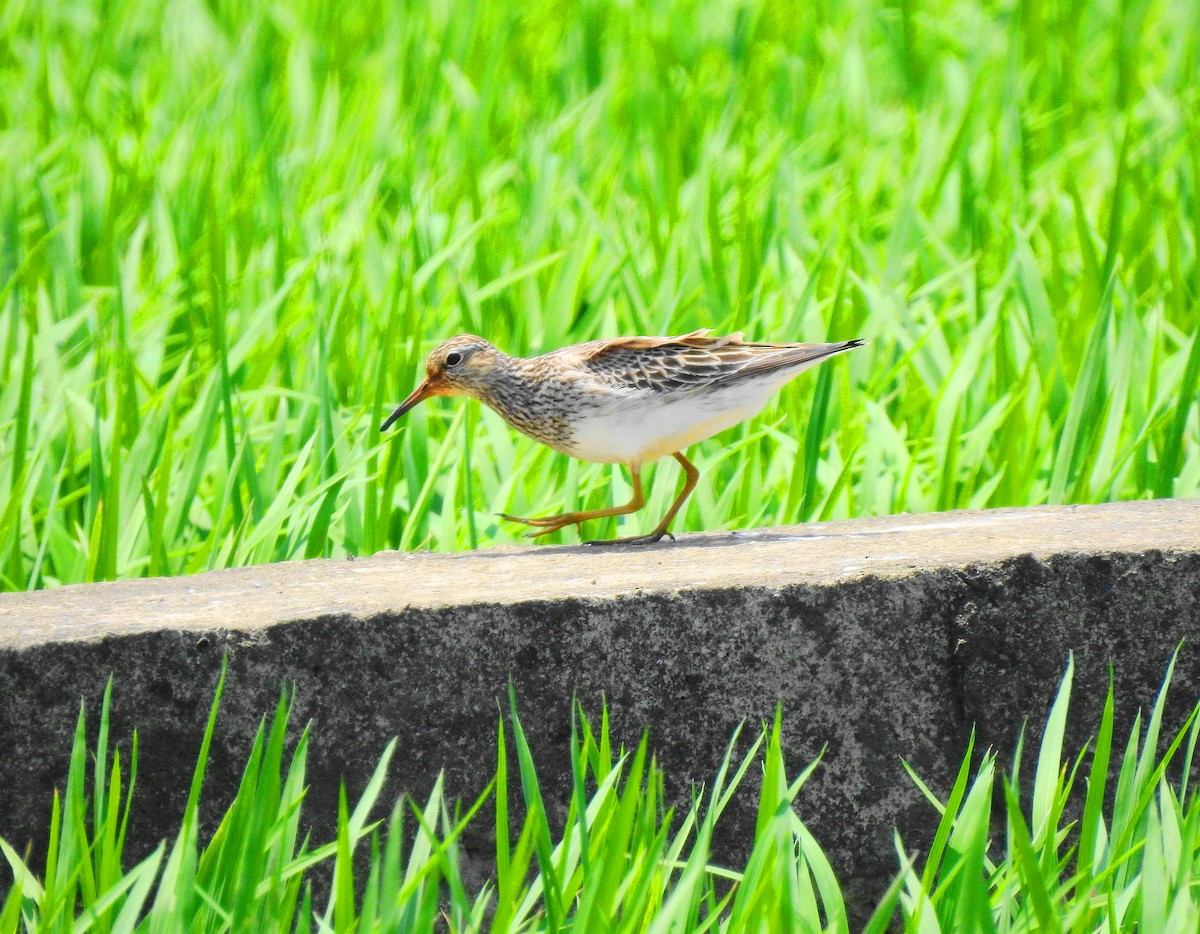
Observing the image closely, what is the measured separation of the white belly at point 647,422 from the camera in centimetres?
359

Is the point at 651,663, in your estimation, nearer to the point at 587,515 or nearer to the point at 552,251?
the point at 587,515

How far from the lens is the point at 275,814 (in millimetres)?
2195

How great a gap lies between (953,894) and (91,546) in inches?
87.1

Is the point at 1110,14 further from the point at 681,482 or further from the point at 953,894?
the point at 953,894

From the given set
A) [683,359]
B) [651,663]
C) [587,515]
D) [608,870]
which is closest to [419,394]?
[587,515]

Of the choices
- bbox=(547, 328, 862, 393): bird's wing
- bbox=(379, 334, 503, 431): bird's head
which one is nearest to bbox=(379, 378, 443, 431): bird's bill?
bbox=(379, 334, 503, 431): bird's head

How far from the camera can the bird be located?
3.60 metres

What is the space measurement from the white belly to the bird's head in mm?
352

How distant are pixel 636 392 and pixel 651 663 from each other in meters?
1.01

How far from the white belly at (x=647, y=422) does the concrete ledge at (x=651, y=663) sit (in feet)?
2.15

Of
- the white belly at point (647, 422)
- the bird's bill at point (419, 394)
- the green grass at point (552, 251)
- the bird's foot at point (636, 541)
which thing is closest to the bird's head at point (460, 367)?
the bird's bill at point (419, 394)

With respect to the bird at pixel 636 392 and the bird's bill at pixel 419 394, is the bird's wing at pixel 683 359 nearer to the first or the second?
the bird at pixel 636 392

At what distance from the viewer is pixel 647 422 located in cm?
359

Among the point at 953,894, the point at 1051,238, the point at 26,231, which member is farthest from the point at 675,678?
the point at 26,231
